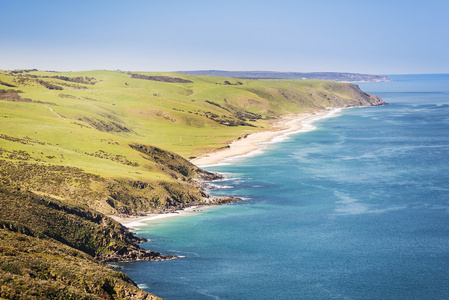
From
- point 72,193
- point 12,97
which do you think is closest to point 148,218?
point 72,193

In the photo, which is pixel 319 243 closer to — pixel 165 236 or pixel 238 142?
pixel 165 236

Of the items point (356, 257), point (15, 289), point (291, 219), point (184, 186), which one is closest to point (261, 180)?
point (184, 186)

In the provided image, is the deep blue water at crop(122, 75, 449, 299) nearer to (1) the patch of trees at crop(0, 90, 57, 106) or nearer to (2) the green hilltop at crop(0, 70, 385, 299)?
(2) the green hilltop at crop(0, 70, 385, 299)

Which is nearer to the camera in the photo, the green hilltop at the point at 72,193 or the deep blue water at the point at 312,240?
the green hilltop at the point at 72,193

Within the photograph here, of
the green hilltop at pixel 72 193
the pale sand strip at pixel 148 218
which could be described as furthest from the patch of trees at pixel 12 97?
the pale sand strip at pixel 148 218

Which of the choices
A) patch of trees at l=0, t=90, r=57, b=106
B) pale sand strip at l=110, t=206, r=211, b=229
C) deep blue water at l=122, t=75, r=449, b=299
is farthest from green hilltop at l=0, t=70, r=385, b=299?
patch of trees at l=0, t=90, r=57, b=106

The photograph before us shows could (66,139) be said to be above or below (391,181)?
above

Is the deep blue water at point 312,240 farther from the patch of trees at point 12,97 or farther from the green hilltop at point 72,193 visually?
the patch of trees at point 12,97

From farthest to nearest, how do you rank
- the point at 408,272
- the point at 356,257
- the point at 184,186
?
1. the point at 184,186
2. the point at 356,257
3. the point at 408,272
